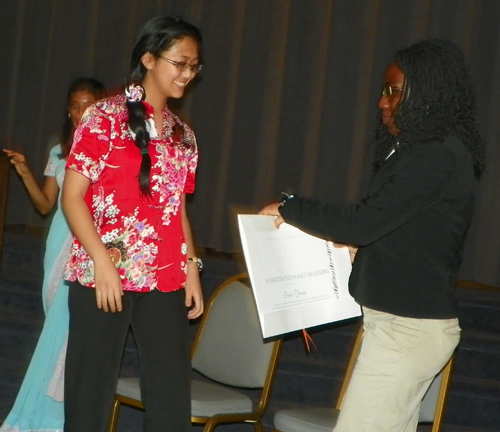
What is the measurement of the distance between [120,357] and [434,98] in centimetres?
108

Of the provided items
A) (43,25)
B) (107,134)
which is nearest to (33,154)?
(43,25)

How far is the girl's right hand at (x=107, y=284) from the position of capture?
2043 mm

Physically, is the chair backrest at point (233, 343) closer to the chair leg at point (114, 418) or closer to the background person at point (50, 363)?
the chair leg at point (114, 418)

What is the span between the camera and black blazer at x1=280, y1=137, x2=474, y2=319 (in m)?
1.79

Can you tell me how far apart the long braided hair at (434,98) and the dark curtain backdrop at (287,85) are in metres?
3.07

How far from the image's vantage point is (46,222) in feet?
19.1

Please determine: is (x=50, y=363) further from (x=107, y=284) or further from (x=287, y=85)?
(x=287, y=85)

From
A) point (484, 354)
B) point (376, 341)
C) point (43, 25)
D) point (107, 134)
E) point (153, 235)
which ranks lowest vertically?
point (484, 354)

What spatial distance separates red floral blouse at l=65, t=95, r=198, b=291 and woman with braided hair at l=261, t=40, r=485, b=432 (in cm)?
50

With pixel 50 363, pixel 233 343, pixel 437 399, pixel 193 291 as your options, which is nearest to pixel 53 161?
pixel 50 363

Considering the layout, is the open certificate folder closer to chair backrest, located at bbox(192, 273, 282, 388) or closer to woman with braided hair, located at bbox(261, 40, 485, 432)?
woman with braided hair, located at bbox(261, 40, 485, 432)

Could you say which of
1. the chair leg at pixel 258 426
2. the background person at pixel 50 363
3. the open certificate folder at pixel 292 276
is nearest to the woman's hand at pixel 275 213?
the open certificate folder at pixel 292 276

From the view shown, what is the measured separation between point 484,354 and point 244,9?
2.89 m

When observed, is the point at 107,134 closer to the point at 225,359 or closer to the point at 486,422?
the point at 225,359
